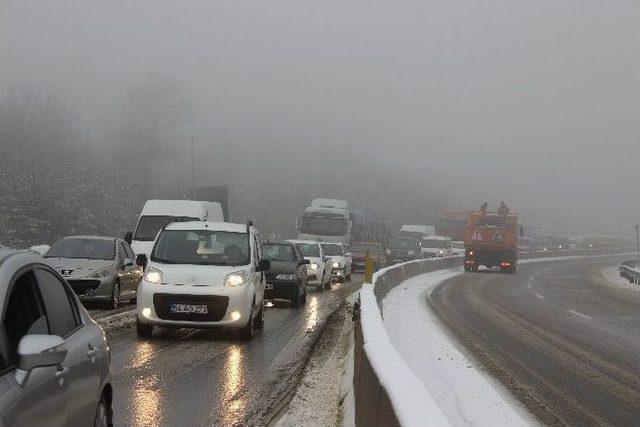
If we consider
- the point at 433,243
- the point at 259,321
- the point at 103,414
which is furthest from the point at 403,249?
the point at 103,414

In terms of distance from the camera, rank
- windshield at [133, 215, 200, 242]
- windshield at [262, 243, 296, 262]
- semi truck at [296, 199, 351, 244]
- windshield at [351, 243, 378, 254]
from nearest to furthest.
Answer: windshield at [262, 243, 296, 262] < windshield at [133, 215, 200, 242] < semi truck at [296, 199, 351, 244] < windshield at [351, 243, 378, 254]

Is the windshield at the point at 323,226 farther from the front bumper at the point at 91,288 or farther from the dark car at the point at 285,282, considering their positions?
the front bumper at the point at 91,288

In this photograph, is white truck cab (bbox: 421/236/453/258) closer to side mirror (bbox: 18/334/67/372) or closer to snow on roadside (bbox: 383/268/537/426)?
snow on roadside (bbox: 383/268/537/426)

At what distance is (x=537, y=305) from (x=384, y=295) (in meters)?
4.30

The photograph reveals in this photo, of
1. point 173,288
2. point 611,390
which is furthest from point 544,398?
point 173,288

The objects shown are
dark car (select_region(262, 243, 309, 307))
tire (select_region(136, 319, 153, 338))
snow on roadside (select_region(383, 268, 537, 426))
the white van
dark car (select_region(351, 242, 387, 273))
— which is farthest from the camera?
dark car (select_region(351, 242, 387, 273))

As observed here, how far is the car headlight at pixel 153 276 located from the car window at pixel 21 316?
9.63 meters

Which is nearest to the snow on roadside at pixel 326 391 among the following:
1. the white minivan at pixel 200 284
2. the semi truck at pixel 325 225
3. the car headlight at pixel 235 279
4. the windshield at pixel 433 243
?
the white minivan at pixel 200 284

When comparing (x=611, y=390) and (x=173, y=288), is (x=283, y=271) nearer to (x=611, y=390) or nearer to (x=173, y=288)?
(x=173, y=288)

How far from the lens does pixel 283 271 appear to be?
22188 millimetres

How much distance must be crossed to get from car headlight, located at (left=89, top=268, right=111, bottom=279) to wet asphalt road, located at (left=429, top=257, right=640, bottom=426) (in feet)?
23.5

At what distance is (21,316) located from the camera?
432 cm

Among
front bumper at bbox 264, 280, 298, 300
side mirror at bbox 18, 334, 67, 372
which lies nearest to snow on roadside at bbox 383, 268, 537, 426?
front bumper at bbox 264, 280, 298, 300

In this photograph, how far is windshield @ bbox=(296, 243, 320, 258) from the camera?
1211 inches
